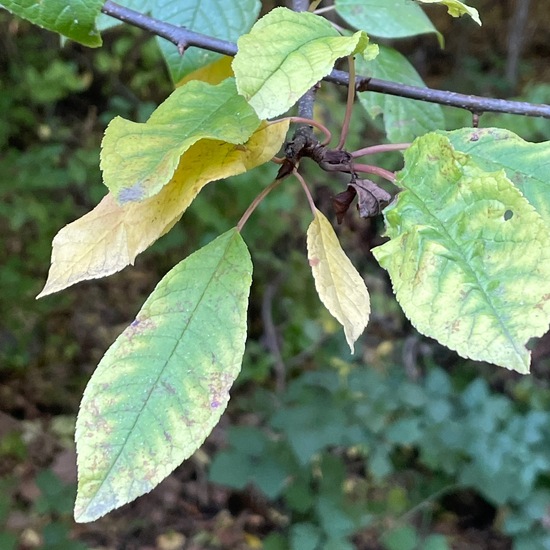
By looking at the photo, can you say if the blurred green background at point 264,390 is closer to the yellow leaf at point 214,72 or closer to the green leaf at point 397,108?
the green leaf at point 397,108

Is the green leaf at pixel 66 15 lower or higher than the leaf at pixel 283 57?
higher

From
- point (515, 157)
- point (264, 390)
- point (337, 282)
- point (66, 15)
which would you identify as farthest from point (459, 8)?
point (264, 390)

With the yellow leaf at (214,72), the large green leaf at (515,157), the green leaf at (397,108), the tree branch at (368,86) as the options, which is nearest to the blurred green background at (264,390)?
the green leaf at (397,108)

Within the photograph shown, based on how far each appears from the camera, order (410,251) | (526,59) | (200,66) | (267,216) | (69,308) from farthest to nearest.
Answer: (526,59) < (69,308) < (267,216) < (200,66) < (410,251)

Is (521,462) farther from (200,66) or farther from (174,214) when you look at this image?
(174,214)

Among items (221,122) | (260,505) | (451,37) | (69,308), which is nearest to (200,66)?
(221,122)

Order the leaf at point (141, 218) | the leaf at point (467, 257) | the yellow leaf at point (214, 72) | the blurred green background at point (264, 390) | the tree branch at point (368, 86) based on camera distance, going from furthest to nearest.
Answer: the blurred green background at point (264, 390) → the yellow leaf at point (214, 72) → the tree branch at point (368, 86) → the leaf at point (141, 218) → the leaf at point (467, 257)
